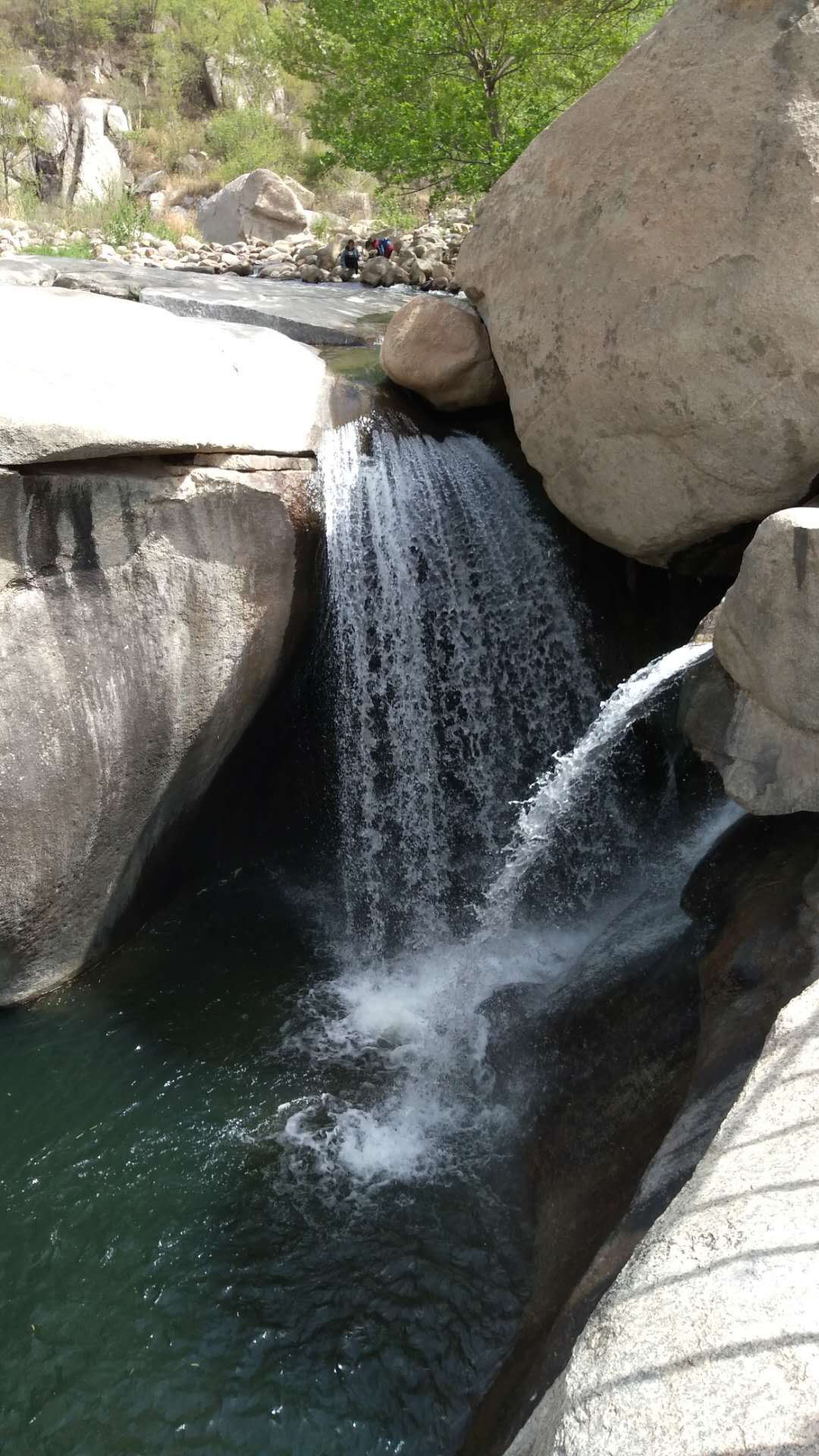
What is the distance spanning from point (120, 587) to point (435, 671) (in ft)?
5.76

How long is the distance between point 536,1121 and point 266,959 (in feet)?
5.98

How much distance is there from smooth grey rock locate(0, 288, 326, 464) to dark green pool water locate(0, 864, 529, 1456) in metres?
2.73

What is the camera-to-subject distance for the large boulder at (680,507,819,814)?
3422mm

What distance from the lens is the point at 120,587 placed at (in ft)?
16.2

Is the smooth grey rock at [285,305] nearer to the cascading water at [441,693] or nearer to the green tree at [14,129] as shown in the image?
the cascading water at [441,693]

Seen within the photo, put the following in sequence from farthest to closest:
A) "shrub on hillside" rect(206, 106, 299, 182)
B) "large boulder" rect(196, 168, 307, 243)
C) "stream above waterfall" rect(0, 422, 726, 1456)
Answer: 1. "shrub on hillside" rect(206, 106, 299, 182)
2. "large boulder" rect(196, 168, 307, 243)
3. "stream above waterfall" rect(0, 422, 726, 1456)

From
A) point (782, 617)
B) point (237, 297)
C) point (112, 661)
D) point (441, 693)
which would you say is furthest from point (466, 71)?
point (782, 617)

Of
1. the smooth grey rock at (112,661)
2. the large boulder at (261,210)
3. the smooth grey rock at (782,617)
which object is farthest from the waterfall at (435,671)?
the large boulder at (261,210)

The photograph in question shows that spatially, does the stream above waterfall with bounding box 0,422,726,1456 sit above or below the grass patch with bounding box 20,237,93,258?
below

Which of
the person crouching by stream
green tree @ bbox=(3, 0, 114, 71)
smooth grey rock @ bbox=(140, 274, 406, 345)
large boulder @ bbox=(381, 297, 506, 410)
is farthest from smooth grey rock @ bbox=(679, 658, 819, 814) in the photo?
green tree @ bbox=(3, 0, 114, 71)

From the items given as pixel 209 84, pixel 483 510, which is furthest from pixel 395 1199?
pixel 209 84

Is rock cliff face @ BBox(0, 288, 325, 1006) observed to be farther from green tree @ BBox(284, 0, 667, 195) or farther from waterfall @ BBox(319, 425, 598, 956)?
green tree @ BBox(284, 0, 667, 195)

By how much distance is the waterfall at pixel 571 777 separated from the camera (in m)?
4.64

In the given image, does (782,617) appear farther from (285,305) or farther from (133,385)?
(285,305)
